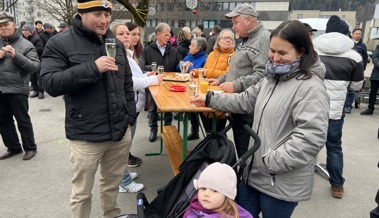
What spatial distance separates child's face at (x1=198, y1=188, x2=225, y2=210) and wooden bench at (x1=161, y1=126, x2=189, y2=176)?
129 cm

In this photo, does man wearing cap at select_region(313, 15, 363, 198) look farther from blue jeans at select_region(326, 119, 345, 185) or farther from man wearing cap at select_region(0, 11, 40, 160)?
man wearing cap at select_region(0, 11, 40, 160)

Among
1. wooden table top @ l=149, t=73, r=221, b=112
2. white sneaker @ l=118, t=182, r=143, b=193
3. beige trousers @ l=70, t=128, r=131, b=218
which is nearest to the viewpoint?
beige trousers @ l=70, t=128, r=131, b=218

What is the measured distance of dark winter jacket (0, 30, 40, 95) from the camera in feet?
13.1

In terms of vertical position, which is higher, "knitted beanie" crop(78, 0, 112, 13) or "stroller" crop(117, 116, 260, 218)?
"knitted beanie" crop(78, 0, 112, 13)

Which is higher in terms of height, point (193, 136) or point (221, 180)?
point (221, 180)

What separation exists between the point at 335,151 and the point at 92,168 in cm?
290

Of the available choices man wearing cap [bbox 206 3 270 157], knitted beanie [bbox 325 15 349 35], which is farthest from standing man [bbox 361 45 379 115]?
man wearing cap [bbox 206 3 270 157]

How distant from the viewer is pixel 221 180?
1.69 m

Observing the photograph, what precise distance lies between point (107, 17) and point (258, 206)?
6.12 feet

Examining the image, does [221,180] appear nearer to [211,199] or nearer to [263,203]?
[211,199]

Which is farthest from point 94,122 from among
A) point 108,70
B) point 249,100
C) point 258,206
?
point 258,206

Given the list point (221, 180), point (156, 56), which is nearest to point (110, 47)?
point (221, 180)

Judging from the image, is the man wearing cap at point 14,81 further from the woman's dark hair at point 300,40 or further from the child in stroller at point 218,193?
the woman's dark hair at point 300,40

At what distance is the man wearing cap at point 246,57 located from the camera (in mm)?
2869
